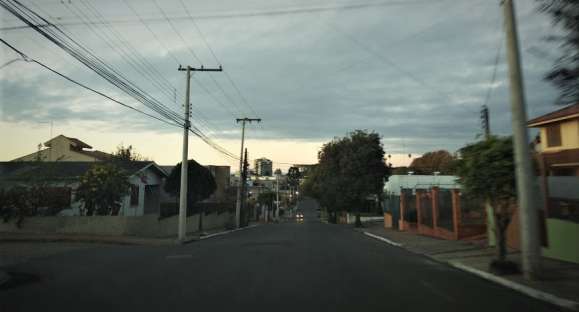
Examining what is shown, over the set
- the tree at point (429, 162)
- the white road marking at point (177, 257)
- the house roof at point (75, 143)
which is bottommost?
the white road marking at point (177, 257)

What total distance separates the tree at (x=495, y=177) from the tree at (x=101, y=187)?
2141 centimetres

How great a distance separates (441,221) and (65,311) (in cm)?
1984

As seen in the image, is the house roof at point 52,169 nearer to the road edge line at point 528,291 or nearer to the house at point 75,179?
the house at point 75,179

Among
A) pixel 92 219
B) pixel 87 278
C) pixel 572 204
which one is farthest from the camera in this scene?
pixel 92 219

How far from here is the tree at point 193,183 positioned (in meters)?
42.1

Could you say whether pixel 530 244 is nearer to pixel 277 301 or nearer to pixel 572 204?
pixel 572 204

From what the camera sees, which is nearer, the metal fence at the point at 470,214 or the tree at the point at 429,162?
the metal fence at the point at 470,214

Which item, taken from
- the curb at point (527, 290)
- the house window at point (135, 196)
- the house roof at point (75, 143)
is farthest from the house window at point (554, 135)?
the house roof at point (75, 143)

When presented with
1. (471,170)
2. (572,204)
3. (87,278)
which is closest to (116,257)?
(87,278)

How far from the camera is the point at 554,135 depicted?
2609cm

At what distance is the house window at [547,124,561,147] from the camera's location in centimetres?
2572

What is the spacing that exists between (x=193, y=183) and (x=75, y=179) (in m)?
12.4

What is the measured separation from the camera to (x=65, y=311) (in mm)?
A: 7777

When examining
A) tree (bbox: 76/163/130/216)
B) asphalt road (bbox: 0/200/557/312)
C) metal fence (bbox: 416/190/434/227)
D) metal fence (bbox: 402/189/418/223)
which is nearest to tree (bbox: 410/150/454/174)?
metal fence (bbox: 402/189/418/223)
